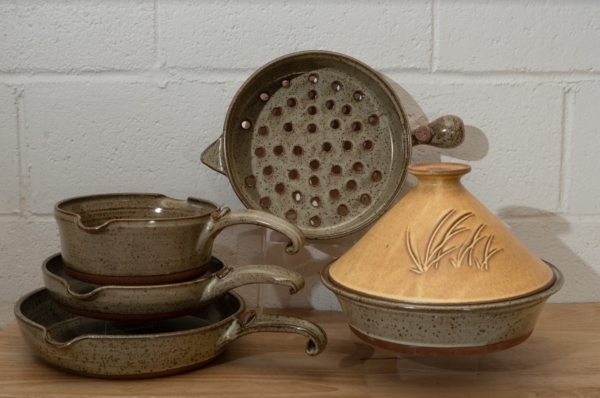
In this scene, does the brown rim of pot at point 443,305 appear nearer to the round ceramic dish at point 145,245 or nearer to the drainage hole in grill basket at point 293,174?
the round ceramic dish at point 145,245

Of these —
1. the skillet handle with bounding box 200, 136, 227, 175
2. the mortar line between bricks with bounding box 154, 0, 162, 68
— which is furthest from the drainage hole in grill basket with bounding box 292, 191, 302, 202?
the mortar line between bricks with bounding box 154, 0, 162, 68

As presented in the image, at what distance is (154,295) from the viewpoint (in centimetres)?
77

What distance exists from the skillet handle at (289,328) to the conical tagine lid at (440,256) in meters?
0.08

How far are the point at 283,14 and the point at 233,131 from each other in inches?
8.9

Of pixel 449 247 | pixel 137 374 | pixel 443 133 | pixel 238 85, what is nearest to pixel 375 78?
pixel 443 133

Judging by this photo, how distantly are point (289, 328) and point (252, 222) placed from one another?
15 cm

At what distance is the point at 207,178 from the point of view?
1076 millimetres

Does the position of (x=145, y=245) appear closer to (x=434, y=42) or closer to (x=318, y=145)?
(x=318, y=145)

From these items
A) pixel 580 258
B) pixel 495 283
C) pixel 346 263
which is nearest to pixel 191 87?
pixel 346 263

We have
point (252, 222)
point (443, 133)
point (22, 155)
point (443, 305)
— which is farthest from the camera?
point (22, 155)

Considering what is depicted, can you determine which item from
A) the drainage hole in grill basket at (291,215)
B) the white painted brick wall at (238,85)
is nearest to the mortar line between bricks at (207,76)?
the white painted brick wall at (238,85)

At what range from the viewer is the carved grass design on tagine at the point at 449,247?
732 millimetres

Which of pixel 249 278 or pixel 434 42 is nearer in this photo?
pixel 249 278

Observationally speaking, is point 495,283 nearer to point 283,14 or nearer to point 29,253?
point 283,14
